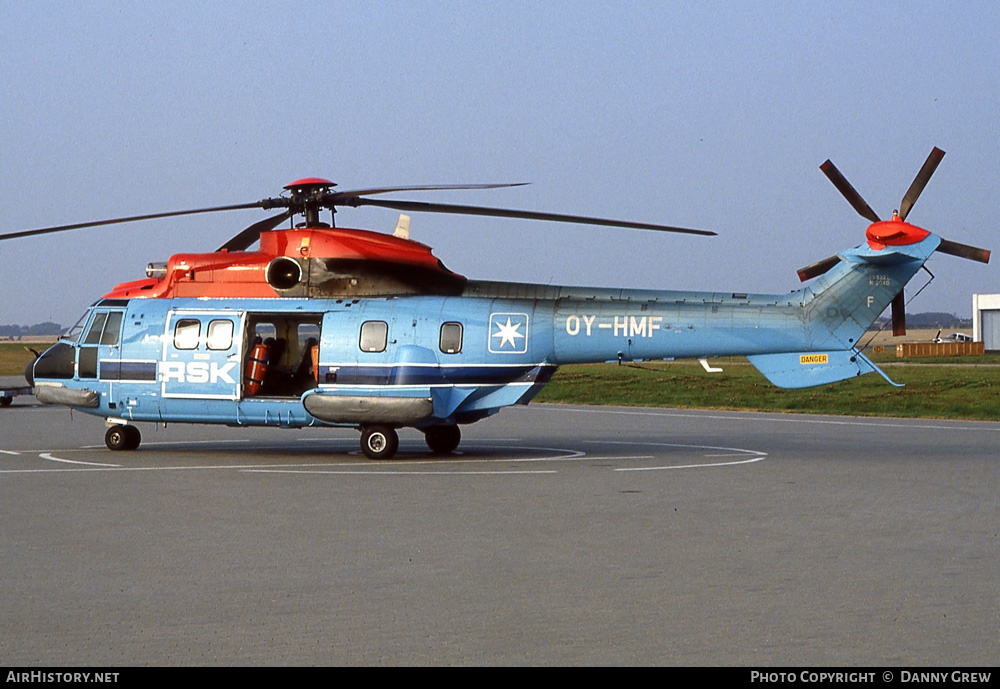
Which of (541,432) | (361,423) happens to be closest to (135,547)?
(361,423)

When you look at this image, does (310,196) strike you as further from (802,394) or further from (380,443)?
(802,394)

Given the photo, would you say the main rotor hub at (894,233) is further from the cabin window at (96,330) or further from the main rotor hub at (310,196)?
the cabin window at (96,330)

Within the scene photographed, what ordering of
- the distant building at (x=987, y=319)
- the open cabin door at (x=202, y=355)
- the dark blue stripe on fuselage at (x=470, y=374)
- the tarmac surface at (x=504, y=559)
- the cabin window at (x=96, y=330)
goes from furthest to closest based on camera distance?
1. the distant building at (x=987, y=319)
2. the cabin window at (x=96, y=330)
3. the open cabin door at (x=202, y=355)
4. the dark blue stripe on fuselage at (x=470, y=374)
5. the tarmac surface at (x=504, y=559)

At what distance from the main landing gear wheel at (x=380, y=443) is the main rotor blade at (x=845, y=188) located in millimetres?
8232

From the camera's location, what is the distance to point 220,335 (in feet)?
66.7

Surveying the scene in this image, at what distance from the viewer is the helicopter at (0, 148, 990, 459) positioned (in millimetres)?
18234

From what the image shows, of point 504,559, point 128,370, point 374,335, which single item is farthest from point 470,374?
point 504,559

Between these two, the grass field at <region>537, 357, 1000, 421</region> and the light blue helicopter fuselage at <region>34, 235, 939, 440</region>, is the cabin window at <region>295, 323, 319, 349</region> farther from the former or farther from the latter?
the grass field at <region>537, 357, 1000, 421</region>

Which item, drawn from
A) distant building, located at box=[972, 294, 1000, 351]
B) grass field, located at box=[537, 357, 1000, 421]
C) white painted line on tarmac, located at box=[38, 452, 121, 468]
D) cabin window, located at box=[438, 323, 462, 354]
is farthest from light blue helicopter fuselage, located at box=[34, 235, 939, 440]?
distant building, located at box=[972, 294, 1000, 351]

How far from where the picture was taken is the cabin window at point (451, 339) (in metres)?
19.4

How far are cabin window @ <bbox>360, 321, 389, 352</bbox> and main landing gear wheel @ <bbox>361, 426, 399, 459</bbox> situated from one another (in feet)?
4.40

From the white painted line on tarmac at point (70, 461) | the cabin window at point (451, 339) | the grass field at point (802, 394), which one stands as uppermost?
the cabin window at point (451, 339)

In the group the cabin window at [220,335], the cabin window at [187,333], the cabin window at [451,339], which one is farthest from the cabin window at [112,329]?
the cabin window at [451,339]

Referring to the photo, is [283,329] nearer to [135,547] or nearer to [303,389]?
[303,389]
